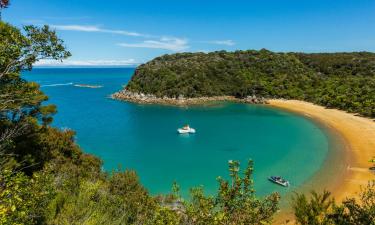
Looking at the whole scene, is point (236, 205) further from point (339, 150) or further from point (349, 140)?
point (349, 140)

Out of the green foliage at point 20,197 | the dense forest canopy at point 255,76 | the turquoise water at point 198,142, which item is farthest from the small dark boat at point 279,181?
the dense forest canopy at point 255,76

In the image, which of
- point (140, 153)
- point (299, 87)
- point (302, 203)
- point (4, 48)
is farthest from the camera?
point (299, 87)

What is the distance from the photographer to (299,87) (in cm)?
11812

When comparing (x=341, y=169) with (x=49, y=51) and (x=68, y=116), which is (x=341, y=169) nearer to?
(x=49, y=51)

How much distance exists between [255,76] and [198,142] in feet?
243

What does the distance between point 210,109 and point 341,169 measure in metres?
59.7

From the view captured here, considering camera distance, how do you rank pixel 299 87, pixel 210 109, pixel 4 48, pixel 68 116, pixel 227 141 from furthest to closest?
1. pixel 299 87
2. pixel 210 109
3. pixel 68 116
4. pixel 227 141
5. pixel 4 48

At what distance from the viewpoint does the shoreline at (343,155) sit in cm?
3781

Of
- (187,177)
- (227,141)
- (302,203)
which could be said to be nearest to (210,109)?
(227,141)

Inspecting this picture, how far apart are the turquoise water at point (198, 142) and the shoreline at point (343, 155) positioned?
170 cm

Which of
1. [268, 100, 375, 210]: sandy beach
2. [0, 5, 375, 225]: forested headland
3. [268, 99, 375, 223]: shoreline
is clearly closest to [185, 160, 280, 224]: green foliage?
[0, 5, 375, 225]: forested headland

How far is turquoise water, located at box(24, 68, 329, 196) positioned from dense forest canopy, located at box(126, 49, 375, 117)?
18028mm

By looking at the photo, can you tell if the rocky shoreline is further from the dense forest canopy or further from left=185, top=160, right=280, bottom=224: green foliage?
left=185, top=160, right=280, bottom=224: green foliage

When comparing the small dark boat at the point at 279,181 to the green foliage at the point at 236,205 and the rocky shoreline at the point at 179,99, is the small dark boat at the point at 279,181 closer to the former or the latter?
the green foliage at the point at 236,205
